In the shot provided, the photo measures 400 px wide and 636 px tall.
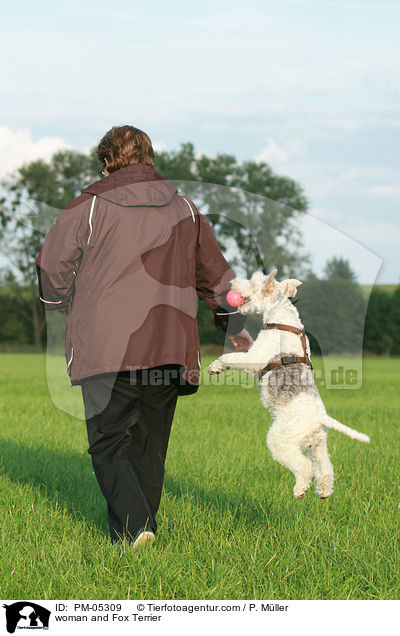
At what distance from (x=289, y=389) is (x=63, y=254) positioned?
1.74 m

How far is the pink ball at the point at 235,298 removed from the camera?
4641 millimetres

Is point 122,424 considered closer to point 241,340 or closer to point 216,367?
point 216,367

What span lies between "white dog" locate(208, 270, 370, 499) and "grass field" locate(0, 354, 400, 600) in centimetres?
52

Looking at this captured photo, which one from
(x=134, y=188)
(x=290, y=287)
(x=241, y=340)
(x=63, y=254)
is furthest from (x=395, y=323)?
(x=63, y=254)

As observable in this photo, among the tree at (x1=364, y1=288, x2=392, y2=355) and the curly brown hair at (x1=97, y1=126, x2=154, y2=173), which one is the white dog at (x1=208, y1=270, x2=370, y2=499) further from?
the tree at (x1=364, y1=288, x2=392, y2=355)

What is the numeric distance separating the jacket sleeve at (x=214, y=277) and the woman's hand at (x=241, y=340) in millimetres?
31

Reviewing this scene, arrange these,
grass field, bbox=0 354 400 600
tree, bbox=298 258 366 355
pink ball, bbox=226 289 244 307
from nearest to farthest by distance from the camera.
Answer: grass field, bbox=0 354 400 600 → pink ball, bbox=226 289 244 307 → tree, bbox=298 258 366 355

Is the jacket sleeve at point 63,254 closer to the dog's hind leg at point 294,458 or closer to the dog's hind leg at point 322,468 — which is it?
the dog's hind leg at point 294,458

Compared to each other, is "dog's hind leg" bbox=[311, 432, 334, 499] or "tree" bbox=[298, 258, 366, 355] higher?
"tree" bbox=[298, 258, 366, 355]

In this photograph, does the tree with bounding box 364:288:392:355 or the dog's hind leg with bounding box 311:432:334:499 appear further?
the tree with bounding box 364:288:392:355

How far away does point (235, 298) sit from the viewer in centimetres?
465

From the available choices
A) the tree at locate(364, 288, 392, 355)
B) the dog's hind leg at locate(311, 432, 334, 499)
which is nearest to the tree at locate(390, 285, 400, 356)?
the tree at locate(364, 288, 392, 355)
